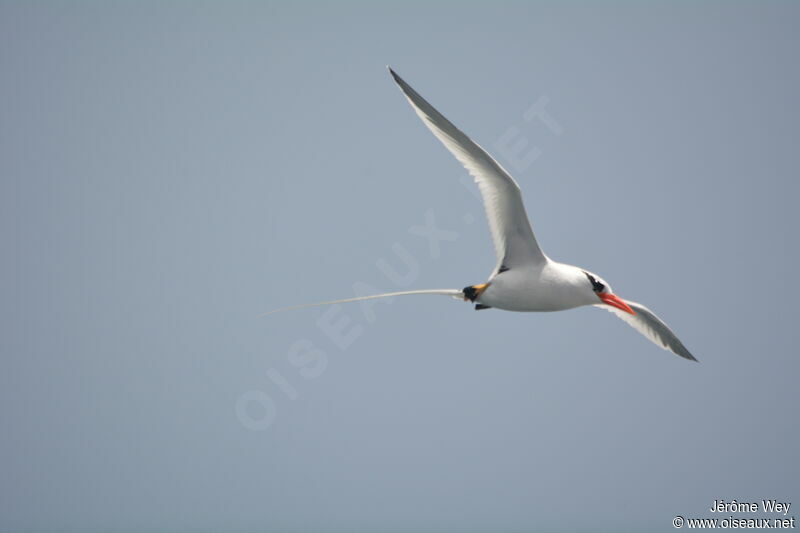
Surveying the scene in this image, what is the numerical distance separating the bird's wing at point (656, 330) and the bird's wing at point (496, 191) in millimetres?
2579

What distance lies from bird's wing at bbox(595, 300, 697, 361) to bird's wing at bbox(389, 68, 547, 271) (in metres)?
2.58

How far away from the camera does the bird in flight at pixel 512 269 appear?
900 cm

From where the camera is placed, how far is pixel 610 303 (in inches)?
401

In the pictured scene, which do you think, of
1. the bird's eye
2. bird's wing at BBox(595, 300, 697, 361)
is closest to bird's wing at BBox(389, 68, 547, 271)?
the bird's eye

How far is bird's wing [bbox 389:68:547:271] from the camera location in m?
8.56

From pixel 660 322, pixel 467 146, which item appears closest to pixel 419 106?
pixel 467 146

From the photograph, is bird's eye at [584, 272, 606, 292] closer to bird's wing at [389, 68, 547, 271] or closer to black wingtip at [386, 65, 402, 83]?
bird's wing at [389, 68, 547, 271]

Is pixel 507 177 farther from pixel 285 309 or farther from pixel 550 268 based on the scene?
pixel 285 309

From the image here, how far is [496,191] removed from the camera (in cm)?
921

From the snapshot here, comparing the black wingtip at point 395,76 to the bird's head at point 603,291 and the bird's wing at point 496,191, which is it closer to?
the bird's wing at point 496,191

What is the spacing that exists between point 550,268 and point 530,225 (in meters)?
0.69

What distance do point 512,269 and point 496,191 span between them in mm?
1199

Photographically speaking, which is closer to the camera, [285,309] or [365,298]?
[285,309]

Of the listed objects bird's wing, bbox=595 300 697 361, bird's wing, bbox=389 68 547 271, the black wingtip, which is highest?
the black wingtip
